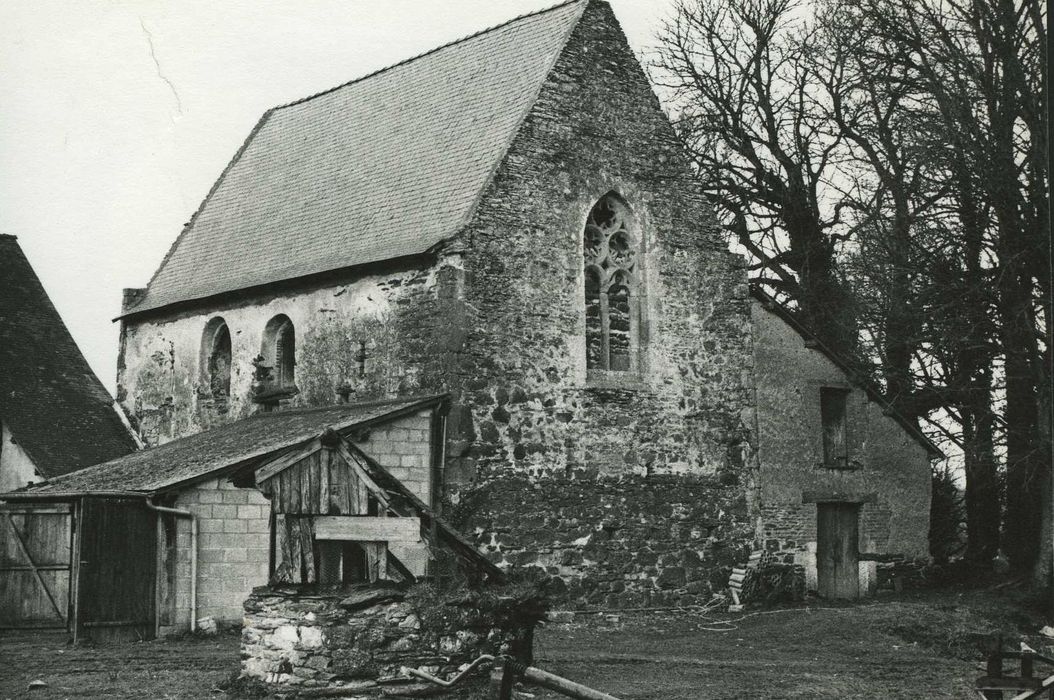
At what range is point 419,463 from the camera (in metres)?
20.5

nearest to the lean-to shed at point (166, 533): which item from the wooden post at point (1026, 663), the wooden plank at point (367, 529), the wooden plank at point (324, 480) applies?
the wooden plank at point (324, 480)

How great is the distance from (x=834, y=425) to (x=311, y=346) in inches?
449

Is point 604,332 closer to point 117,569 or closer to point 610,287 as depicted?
point 610,287

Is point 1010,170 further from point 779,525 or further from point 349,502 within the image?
point 349,502

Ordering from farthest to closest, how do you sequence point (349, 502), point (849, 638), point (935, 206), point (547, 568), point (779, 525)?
point (779, 525) < point (935, 206) < point (547, 568) < point (849, 638) < point (349, 502)

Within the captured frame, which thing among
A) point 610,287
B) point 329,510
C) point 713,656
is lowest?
point 713,656

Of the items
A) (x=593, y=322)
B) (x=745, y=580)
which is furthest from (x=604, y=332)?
(x=745, y=580)

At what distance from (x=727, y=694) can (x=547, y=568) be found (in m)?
7.12

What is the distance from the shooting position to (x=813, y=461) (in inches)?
1109

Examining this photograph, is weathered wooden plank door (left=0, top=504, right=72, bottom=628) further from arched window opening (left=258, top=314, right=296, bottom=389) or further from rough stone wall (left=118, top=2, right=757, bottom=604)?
arched window opening (left=258, top=314, right=296, bottom=389)

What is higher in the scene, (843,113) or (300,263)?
(843,113)

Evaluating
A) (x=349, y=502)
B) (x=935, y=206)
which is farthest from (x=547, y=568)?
(x=935, y=206)

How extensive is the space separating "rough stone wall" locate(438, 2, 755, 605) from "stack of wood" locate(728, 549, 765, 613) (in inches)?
15.8

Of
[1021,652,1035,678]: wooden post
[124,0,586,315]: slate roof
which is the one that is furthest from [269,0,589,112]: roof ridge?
[1021,652,1035,678]: wooden post
